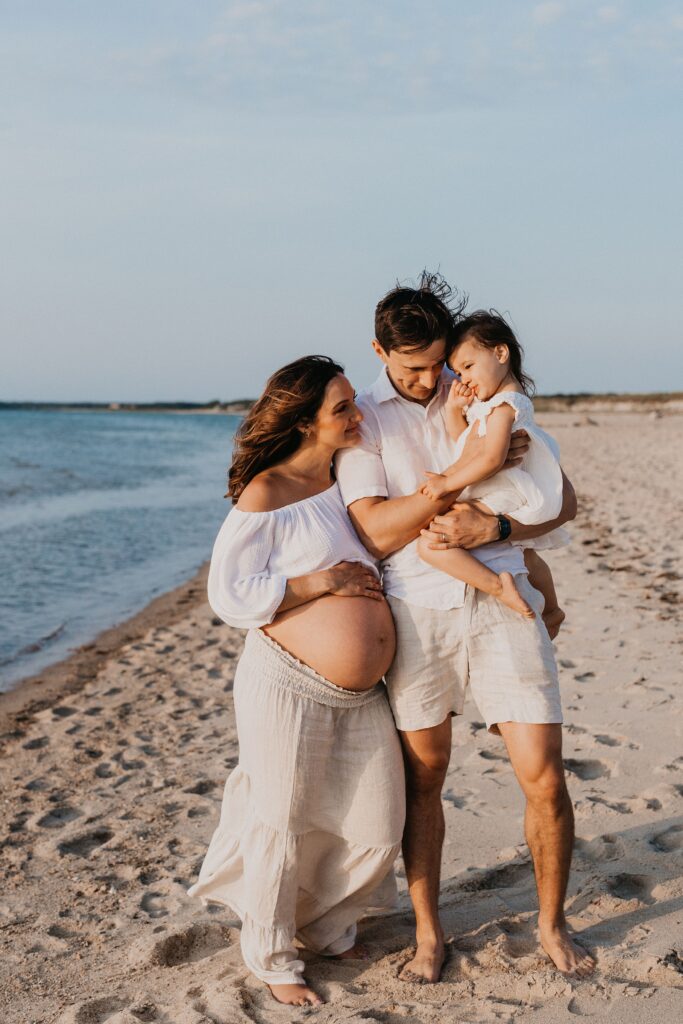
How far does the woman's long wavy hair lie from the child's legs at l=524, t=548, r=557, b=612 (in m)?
0.89

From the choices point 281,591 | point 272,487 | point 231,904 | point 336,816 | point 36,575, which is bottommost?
point 36,575

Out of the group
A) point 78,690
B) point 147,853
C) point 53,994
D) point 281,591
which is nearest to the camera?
point 281,591

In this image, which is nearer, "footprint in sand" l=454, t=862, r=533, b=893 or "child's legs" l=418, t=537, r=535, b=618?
"child's legs" l=418, t=537, r=535, b=618

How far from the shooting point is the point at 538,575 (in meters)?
3.29

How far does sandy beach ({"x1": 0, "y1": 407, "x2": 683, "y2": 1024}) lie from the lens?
296cm

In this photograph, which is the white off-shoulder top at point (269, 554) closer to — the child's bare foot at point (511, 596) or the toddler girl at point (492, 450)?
the toddler girl at point (492, 450)

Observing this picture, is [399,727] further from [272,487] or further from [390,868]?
[272,487]

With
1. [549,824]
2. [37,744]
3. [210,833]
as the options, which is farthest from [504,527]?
[37,744]

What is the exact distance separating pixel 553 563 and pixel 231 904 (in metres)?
7.49

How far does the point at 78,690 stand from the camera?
723 centimetres

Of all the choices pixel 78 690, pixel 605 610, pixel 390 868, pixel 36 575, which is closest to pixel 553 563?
pixel 605 610

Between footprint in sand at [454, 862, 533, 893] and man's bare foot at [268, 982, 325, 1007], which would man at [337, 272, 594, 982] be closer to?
man's bare foot at [268, 982, 325, 1007]

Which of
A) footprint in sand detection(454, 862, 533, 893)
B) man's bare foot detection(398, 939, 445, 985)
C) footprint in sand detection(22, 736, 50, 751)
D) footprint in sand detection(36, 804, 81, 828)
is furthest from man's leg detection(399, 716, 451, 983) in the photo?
footprint in sand detection(22, 736, 50, 751)

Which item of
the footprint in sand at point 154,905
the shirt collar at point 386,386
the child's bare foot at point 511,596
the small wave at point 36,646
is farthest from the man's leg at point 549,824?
Answer: the small wave at point 36,646
